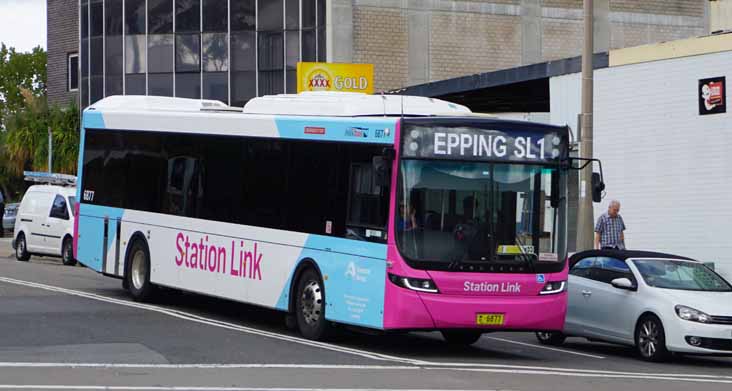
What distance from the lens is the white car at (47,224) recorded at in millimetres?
33656

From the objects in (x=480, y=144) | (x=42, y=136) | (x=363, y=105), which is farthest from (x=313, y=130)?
(x=42, y=136)

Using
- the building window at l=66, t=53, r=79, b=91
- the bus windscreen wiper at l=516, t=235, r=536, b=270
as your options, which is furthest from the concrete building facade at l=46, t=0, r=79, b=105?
the bus windscreen wiper at l=516, t=235, r=536, b=270

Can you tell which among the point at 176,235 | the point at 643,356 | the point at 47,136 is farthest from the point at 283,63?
the point at 643,356

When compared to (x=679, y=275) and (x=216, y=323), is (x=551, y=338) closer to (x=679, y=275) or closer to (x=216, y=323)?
(x=679, y=275)

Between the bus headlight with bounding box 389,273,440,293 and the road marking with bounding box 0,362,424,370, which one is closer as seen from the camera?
the road marking with bounding box 0,362,424,370

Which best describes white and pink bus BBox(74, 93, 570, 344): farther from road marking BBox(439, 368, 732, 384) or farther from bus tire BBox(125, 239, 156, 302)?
bus tire BBox(125, 239, 156, 302)

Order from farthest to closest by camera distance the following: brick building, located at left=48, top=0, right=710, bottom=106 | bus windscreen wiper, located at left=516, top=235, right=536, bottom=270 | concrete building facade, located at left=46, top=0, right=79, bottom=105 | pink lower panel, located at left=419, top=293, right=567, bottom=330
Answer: concrete building facade, located at left=46, top=0, right=79, bottom=105 < brick building, located at left=48, top=0, right=710, bottom=106 < bus windscreen wiper, located at left=516, top=235, right=536, bottom=270 < pink lower panel, located at left=419, top=293, right=567, bottom=330

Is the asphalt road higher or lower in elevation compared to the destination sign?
lower

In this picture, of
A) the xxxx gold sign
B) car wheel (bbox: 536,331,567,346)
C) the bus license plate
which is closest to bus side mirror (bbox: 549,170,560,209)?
the bus license plate

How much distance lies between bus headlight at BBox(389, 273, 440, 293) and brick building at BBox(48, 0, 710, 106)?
114 ft

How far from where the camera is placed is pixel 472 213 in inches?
608

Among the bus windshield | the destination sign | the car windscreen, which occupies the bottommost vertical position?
the car windscreen

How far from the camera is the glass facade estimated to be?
165 feet

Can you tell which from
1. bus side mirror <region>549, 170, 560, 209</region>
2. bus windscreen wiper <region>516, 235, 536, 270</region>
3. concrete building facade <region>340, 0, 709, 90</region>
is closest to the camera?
bus windscreen wiper <region>516, 235, 536, 270</region>
